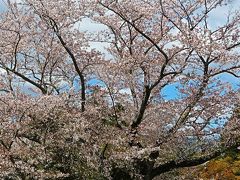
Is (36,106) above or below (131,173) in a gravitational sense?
above

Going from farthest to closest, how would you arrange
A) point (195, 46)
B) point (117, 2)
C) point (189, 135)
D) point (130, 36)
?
point (130, 36)
point (189, 135)
point (117, 2)
point (195, 46)

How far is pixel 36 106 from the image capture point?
31.9 feet

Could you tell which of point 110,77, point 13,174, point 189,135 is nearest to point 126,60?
point 110,77

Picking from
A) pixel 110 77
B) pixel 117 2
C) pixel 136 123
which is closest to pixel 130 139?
pixel 136 123

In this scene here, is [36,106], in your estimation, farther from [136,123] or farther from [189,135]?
[189,135]

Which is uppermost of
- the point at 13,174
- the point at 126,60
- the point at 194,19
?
the point at 194,19

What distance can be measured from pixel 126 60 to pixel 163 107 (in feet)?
5.26

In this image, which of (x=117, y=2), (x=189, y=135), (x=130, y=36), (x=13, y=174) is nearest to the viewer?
(x=13, y=174)

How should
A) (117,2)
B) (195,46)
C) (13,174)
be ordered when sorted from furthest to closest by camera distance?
(117,2), (195,46), (13,174)

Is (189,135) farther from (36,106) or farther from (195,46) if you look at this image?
(36,106)

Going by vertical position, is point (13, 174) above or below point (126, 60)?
below

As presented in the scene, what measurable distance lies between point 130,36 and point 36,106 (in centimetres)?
381

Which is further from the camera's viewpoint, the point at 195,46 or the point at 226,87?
the point at 226,87

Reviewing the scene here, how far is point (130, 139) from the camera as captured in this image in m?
11.1
